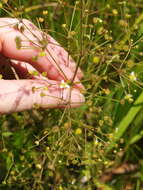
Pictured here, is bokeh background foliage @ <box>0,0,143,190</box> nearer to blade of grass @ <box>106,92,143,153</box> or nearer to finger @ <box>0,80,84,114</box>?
blade of grass @ <box>106,92,143,153</box>

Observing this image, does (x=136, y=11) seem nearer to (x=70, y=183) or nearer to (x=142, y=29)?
(x=142, y=29)

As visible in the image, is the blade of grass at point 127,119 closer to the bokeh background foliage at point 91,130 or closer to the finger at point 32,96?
the bokeh background foliage at point 91,130

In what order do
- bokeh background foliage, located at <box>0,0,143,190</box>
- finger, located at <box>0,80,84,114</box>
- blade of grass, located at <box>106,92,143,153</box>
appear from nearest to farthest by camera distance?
1. finger, located at <box>0,80,84,114</box>
2. bokeh background foliage, located at <box>0,0,143,190</box>
3. blade of grass, located at <box>106,92,143,153</box>

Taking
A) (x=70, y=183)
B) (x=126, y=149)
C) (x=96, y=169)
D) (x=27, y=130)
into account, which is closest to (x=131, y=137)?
(x=126, y=149)

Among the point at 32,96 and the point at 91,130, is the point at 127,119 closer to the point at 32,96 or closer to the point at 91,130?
the point at 91,130

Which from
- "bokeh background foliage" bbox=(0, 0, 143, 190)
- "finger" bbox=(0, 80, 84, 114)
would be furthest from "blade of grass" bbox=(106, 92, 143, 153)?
"finger" bbox=(0, 80, 84, 114)

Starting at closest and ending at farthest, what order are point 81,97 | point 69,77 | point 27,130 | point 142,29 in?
point 81,97, point 69,77, point 142,29, point 27,130

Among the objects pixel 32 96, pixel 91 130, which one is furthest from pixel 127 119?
pixel 32 96

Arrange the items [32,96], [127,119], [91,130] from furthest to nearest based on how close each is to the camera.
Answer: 1. [127,119]
2. [91,130]
3. [32,96]
